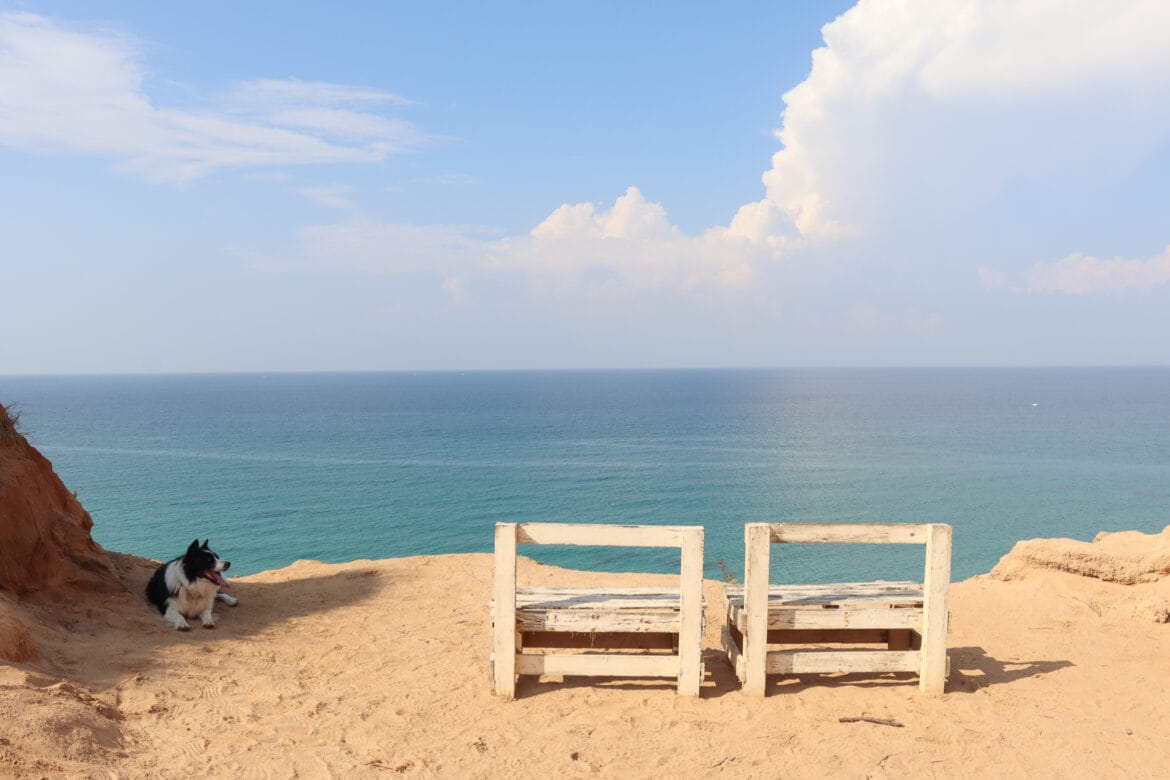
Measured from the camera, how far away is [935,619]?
689cm

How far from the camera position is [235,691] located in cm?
696

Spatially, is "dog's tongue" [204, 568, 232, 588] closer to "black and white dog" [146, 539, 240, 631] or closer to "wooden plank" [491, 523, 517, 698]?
"black and white dog" [146, 539, 240, 631]

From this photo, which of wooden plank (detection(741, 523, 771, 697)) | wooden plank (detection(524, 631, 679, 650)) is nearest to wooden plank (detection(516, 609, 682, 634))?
wooden plank (detection(524, 631, 679, 650))

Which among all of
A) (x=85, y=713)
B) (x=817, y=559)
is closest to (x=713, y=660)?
(x=85, y=713)

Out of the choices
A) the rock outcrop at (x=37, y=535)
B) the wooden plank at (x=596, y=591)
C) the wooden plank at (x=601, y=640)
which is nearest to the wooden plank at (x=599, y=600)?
the wooden plank at (x=596, y=591)

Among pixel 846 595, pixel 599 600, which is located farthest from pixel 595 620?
pixel 846 595

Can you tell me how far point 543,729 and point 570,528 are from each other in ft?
6.03

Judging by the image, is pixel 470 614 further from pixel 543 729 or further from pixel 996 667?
pixel 996 667

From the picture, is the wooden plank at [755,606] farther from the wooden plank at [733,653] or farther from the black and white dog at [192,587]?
the black and white dog at [192,587]

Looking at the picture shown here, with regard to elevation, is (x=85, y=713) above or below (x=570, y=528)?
below

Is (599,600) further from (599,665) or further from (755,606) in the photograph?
(755,606)

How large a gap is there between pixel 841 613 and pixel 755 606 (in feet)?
3.23

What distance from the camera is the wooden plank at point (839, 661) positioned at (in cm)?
693

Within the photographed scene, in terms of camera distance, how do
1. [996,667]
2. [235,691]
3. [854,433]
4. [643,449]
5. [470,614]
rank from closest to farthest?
[235,691], [996,667], [470,614], [643,449], [854,433]
